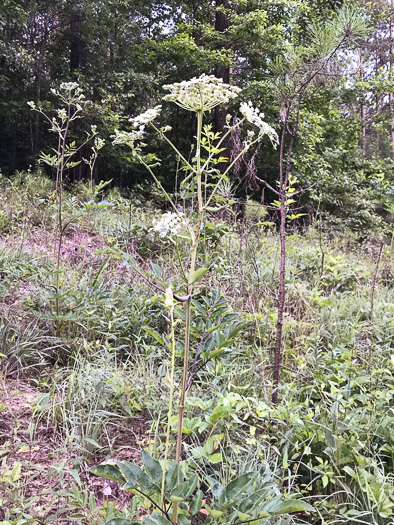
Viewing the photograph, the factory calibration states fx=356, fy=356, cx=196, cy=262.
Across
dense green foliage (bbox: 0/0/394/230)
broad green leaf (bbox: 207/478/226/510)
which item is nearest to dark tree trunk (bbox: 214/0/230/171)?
dense green foliage (bbox: 0/0/394/230)

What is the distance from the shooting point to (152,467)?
2.59 feet

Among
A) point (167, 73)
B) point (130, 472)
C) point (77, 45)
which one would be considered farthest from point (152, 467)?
point (77, 45)

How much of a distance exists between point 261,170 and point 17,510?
9.61 metres

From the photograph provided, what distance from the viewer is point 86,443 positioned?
156cm

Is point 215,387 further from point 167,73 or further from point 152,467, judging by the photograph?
point 167,73

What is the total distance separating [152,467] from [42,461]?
963 mm

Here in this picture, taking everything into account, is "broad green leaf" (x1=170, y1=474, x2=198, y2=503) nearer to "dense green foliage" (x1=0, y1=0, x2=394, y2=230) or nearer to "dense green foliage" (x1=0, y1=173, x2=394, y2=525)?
"dense green foliage" (x1=0, y1=173, x2=394, y2=525)

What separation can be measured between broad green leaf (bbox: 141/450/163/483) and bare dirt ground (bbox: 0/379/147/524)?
51 cm

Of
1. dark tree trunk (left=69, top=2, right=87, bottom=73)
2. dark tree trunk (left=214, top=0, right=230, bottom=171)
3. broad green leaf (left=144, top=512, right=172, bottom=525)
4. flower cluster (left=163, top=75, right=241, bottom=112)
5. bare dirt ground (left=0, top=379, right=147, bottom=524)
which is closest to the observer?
broad green leaf (left=144, top=512, right=172, bottom=525)

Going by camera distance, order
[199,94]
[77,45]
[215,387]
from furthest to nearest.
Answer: [77,45], [215,387], [199,94]

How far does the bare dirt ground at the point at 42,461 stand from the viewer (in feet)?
4.15

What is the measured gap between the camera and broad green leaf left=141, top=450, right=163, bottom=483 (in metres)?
0.79

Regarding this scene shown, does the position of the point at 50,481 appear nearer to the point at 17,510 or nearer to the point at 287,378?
the point at 17,510

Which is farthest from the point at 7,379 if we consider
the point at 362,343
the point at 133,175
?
the point at 133,175
